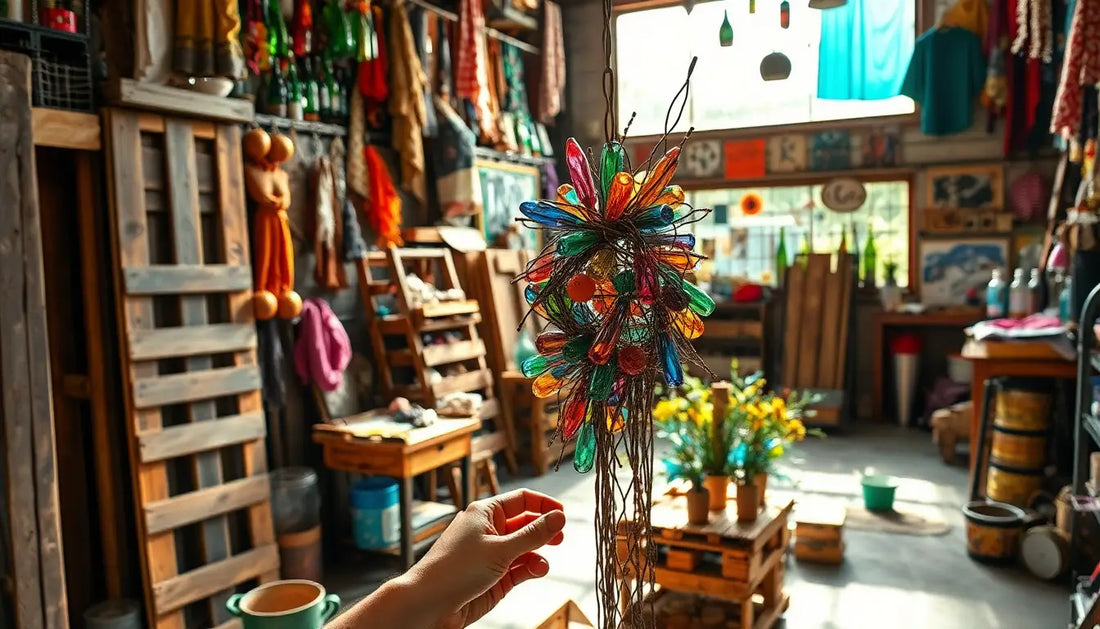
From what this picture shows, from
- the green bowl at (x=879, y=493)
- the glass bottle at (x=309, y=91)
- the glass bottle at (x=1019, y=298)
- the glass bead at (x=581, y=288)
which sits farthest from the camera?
the glass bottle at (x=1019, y=298)

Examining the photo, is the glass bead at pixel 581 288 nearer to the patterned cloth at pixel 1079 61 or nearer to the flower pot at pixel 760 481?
the flower pot at pixel 760 481

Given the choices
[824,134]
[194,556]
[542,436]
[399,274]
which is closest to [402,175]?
[399,274]

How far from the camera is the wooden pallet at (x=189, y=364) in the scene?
3150mm

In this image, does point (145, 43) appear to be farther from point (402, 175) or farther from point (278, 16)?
point (402, 175)

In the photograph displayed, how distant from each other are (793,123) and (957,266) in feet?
5.49

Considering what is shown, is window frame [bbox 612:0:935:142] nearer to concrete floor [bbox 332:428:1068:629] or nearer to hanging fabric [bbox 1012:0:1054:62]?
hanging fabric [bbox 1012:0:1054:62]

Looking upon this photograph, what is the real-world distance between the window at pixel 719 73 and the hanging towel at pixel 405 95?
2437 millimetres

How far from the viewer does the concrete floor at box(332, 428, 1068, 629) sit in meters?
3.22

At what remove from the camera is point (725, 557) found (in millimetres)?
2812

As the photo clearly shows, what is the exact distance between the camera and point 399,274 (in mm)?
4547

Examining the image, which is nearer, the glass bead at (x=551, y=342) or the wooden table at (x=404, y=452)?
the glass bead at (x=551, y=342)

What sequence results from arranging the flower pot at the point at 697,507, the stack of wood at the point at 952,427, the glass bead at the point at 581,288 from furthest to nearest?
1. the stack of wood at the point at 952,427
2. the flower pot at the point at 697,507
3. the glass bead at the point at 581,288

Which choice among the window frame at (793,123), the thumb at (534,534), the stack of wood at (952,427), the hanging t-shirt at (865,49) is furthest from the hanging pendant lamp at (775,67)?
the thumb at (534,534)

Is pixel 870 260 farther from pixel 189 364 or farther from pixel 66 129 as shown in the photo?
pixel 66 129
